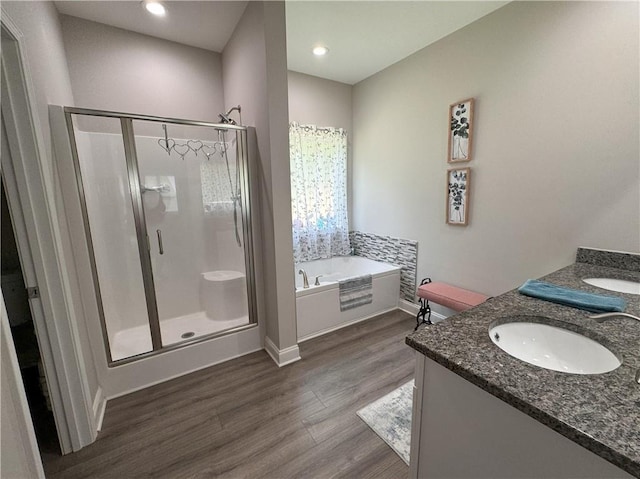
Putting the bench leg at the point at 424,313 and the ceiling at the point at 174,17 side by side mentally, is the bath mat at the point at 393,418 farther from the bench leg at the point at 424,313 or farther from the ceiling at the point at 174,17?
the ceiling at the point at 174,17

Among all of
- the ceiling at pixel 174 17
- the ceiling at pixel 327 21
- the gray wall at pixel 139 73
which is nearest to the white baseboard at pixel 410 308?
the ceiling at pixel 327 21

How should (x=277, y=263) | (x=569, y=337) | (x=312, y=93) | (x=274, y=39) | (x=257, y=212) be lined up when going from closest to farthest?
(x=569, y=337), (x=274, y=39), (x=277, y=263), (x=257, y=212), (x=312, y=93)

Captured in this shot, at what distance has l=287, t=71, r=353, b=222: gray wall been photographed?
10.3 feet

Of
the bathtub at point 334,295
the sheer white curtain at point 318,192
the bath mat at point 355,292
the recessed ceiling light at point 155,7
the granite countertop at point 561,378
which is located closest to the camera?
the granite countertop at point 561,378

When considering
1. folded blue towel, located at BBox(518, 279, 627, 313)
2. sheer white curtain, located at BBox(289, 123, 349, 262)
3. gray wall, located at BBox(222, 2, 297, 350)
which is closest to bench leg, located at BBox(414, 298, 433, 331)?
sheer white curtain, located at BBox(289, 123, 349, 262)

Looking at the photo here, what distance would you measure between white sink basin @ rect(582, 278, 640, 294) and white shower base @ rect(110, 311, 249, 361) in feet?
8.02

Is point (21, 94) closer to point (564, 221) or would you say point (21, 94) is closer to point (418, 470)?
point (418, 470)

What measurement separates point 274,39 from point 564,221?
2425 mm

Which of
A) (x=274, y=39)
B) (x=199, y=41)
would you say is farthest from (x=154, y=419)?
(x=199, y=41)

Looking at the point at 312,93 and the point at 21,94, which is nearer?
the point at 21,94

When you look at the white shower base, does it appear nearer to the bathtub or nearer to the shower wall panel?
the shower wall panel

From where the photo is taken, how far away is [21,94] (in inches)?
47.3

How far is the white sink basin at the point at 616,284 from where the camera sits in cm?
142

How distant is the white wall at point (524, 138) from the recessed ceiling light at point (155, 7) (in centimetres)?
219
